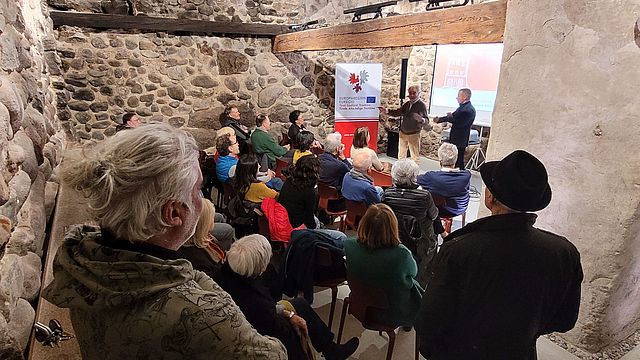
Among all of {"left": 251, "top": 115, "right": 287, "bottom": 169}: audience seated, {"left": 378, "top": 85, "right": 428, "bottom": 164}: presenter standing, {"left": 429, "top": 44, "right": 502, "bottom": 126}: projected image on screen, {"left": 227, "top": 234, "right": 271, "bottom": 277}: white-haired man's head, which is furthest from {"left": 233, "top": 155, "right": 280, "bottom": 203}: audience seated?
{"left": 429, "top": 44, "right": 502, "bottom": 126}: projected image on screen

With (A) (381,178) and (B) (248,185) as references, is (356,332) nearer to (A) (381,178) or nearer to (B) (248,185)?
(B) (248,185)

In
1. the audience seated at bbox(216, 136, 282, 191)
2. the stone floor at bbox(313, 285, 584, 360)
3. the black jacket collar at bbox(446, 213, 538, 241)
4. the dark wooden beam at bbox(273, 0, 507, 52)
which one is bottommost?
the stone floor at bbox(313, 285, 584, 360)

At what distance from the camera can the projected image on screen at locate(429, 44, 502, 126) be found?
582cm

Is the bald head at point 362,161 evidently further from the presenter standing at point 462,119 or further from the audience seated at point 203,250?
the presenter standing at point 462,119

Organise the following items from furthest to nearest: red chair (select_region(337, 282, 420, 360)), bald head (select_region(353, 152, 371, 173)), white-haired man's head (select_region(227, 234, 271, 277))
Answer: bald head (select_region(353, 152, 371, 173)) < red chair (select_region(337, 282, 420, 360)) < white-haired man's head (select_region(227, 234, 271, 277))

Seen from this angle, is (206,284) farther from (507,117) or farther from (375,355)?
(507,117)

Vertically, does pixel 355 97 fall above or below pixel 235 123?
above

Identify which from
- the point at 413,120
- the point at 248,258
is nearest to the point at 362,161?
the point at 248,258

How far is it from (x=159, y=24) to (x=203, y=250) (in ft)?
13.4

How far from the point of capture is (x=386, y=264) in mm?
1861

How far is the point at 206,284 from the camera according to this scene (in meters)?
0.79

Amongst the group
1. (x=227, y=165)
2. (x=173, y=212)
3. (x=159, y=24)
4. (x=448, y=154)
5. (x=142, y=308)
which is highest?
(x=159, y=24)

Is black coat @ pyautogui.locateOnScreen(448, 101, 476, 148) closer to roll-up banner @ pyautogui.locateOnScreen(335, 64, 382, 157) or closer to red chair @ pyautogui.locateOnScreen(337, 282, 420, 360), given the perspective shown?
roll-up banner @ pyautogui.locateOnScreen(335, 64, 382, 157)

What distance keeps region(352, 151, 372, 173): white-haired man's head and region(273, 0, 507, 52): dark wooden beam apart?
100 cm
